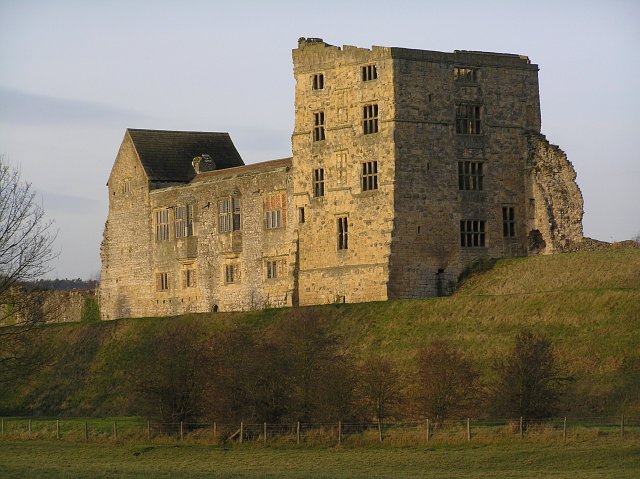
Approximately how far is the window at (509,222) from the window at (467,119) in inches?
157

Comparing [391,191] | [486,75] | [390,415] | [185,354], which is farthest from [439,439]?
[486,75]

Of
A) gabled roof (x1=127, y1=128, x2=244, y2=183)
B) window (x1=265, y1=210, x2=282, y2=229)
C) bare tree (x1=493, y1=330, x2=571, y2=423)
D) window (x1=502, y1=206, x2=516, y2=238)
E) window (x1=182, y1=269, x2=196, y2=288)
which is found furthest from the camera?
gabled roof (x1=127, y1=128, x2=244, y2=183)

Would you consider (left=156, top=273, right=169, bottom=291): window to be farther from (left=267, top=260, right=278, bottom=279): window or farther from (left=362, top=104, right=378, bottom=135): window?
(left=362, top=104, right=378, bottom=135): window

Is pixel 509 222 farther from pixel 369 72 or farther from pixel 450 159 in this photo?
pixel 369 72

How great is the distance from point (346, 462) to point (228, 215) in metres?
35.9

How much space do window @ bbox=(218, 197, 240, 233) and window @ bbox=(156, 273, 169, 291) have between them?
638cm

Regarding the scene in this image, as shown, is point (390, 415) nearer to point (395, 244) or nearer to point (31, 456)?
point (31, 456)

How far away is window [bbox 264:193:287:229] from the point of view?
275 feet

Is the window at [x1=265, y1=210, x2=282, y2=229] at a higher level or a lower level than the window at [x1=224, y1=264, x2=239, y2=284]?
higher

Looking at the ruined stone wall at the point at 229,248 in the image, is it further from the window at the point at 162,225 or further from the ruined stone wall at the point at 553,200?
the ruined stone wall at the point at 553,200

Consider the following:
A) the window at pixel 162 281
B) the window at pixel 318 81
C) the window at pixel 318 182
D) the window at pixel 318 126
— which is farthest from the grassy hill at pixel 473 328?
the window at pixel 318 81

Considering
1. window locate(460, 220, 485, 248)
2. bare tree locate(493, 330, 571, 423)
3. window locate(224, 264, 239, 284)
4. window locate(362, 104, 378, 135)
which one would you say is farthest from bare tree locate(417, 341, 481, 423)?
window locate(224, 264, 239, 284)

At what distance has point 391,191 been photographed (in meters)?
77.4

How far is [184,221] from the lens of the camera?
91500 mm
